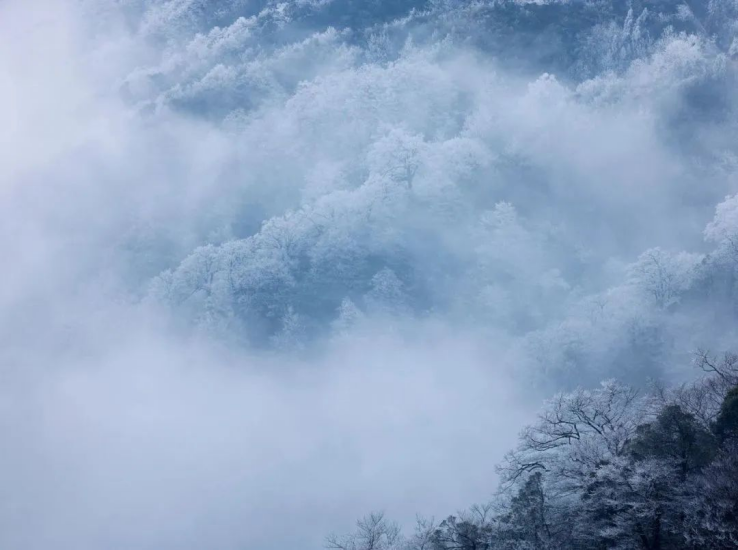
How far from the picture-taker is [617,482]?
32594mm

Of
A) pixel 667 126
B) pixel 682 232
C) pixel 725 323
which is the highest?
pixel 667 126

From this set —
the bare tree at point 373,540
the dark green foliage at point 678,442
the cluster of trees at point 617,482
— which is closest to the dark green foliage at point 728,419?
the cluster of trees at point 617,482

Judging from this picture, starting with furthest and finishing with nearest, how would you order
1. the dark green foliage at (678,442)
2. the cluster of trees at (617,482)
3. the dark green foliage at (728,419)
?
1. the dark green foliage at (728,419)
2. the dark green foliage at (678,442)
3. the cluster of trees at (617,482)

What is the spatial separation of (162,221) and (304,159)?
70.6 feet

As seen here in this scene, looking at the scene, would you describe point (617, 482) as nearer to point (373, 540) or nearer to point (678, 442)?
point (678, 442)

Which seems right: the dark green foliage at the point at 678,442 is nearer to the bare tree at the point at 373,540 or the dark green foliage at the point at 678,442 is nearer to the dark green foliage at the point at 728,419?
the dark green foliage at the point at 728,419

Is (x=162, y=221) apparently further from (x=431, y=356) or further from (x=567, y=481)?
(x=567, y=481)

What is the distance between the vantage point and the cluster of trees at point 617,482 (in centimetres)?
2989

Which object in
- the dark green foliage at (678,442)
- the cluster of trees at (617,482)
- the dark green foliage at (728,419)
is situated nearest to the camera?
the cluster of trees at (617,482)

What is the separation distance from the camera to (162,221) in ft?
331

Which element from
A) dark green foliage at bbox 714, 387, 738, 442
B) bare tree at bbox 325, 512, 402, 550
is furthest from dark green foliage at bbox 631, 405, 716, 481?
bare tree at bbox 325, 512, 402, 550

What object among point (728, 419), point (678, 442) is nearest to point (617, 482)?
point (678, 442)

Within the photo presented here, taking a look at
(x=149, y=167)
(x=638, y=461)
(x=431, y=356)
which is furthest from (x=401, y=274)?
(x=638, y=461)

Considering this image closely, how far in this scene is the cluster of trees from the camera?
2989 cm
